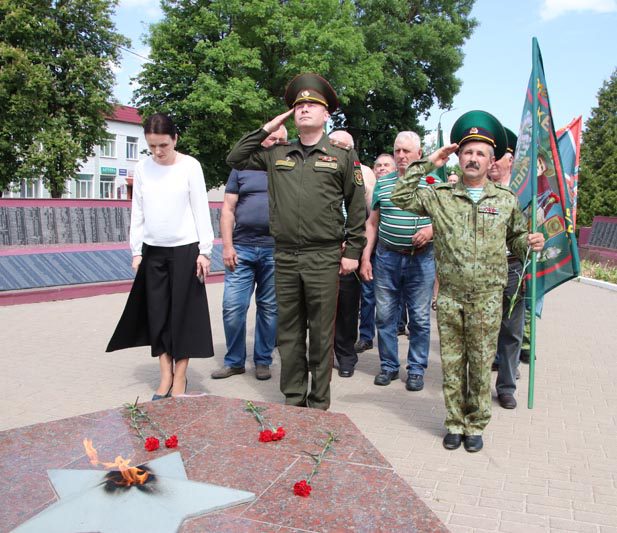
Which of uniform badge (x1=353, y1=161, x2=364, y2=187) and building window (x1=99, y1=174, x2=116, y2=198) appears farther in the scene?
building window (x1=99, y1=174, x2=116, y2=198)

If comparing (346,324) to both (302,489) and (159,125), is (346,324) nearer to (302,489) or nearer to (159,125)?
(159,125)

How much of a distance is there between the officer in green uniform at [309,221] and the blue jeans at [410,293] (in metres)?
1.09

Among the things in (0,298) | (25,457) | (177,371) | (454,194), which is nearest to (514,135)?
(454,194)

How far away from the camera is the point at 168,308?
4.52m

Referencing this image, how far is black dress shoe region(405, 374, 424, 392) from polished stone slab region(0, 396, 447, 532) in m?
2.13

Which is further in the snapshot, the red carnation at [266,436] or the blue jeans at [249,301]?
the blue jeans at [249,301]

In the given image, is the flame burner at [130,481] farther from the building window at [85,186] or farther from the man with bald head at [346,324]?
the building window at [85,186]

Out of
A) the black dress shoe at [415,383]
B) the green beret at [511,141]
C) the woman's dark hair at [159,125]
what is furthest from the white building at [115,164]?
the woman's dark hair at [159,125]

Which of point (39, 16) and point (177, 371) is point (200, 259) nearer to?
point (177, 371)

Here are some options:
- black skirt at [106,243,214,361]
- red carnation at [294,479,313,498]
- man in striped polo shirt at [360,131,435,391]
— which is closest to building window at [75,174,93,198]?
man in striped polo shirt at [360,131,435,391]

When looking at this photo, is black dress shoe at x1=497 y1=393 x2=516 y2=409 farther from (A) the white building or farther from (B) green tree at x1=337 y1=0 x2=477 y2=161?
(A) the white building

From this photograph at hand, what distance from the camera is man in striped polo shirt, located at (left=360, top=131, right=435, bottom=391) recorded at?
17.0 feet

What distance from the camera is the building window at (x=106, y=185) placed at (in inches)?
1967

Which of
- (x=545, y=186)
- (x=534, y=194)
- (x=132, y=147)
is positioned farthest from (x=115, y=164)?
(x=534, y=194)
